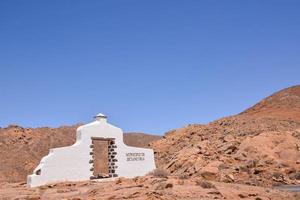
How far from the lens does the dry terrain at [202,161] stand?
17159 mm

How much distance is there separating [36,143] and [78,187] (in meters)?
22.6

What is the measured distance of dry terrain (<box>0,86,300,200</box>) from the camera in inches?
676

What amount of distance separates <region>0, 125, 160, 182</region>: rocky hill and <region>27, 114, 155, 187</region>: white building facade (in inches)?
498

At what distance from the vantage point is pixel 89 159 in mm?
25391

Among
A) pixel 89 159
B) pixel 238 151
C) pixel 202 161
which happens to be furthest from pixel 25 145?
pixel 238 151

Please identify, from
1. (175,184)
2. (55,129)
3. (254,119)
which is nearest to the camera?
(175,184)

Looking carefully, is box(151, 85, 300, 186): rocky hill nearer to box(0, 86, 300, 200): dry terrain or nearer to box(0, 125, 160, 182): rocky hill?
box(0, 86, 300, 200): dry terrain

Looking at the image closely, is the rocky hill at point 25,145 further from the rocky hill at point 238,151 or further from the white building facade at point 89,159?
the white building facade at point 89,159

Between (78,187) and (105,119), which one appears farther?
(105,119)

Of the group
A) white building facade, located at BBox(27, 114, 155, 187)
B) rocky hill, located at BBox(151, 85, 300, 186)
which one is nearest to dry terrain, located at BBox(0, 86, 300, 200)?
rocky hill, located at BBox(151, 85, 300, 186)

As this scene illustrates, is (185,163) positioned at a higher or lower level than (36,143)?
lower

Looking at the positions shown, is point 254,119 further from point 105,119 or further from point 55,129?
point 55,129

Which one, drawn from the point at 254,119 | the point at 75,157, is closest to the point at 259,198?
the point at 75,157

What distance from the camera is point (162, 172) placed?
2600 cm
